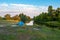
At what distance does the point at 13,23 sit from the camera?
19.3 feet

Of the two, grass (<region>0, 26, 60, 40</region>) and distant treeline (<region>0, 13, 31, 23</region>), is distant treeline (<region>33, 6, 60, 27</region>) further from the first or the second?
grass (<region>0, 26, 60, 40</region>)

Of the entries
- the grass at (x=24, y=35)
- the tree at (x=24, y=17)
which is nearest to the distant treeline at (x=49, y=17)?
the tree at (x=24, y=17)

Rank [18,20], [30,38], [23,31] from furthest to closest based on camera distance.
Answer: [18,20], [23,31], [30,38]

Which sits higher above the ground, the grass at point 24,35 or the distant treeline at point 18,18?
the distant treeline at point 18,18

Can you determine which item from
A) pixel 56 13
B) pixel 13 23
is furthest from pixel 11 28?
pixel 56 13

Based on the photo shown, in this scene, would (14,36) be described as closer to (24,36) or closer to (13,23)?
(24,36)

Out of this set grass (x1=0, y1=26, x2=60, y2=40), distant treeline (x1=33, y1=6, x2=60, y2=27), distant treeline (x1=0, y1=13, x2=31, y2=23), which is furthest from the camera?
distant treeline (x1=33, y1=6, x2=60, y2=27)

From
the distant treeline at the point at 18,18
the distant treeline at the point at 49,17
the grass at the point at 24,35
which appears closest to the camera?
the grass at the point at 24,35

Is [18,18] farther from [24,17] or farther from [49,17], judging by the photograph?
[49,17]

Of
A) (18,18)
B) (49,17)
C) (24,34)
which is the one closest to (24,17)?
(18,18)

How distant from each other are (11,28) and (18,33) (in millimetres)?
583

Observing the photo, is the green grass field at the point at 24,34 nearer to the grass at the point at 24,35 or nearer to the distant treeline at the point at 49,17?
the grass at the point at 24,35

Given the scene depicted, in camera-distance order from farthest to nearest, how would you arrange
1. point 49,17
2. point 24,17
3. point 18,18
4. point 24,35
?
1. point 49,17
2. point 24,17
3. point 18,18
4. point 24,35

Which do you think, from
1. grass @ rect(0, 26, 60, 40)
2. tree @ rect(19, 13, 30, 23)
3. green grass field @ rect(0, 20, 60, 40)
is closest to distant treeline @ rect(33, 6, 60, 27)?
tree @ rect(19, 13, 30, 23)
